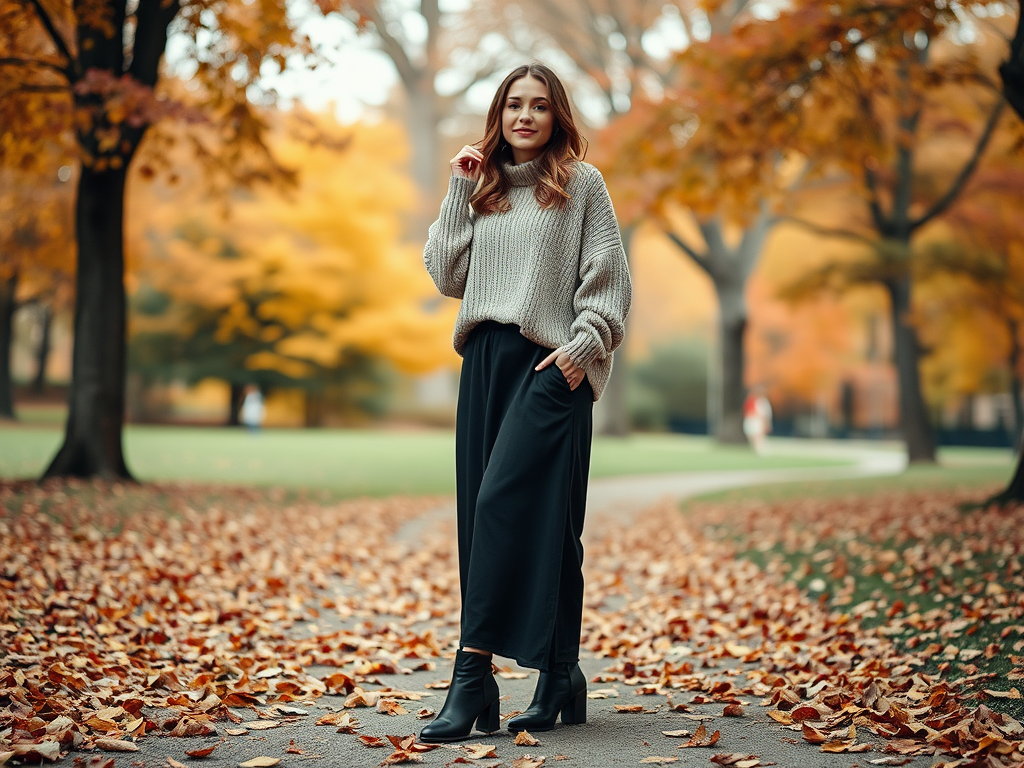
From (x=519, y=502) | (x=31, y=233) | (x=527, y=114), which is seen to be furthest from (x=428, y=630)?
(x=31, y=233)

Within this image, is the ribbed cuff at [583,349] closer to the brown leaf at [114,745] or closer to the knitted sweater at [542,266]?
the knitted sweater at [542,266]

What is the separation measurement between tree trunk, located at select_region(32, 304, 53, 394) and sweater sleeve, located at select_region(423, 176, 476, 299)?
1432 centimetres

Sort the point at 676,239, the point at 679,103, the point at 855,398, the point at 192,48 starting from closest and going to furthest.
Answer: the point at 192,48, the point at 679,103, the point at 676,239, the point at 855,398

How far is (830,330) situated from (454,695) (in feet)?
126

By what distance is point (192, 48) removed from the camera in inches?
377

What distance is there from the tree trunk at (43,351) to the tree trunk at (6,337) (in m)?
0.70

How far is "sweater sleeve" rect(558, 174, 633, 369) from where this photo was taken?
3.57m

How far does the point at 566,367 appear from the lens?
3.54 m

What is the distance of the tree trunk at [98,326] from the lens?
10000 millimetres

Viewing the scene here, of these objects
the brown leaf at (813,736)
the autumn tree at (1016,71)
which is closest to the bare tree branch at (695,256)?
the autumn tree at (1016,71)

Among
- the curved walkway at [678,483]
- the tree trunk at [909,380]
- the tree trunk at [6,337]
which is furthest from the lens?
the tree trunk at [909,380]

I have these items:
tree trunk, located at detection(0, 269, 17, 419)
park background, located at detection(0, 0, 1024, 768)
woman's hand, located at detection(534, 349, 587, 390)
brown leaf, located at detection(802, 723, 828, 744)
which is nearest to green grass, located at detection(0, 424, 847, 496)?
park background, located at detection(0, 0, 1024, 768)

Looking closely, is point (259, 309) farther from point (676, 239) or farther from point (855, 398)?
point (855, 398)

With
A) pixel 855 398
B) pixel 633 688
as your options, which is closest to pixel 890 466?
pixel 633 688
